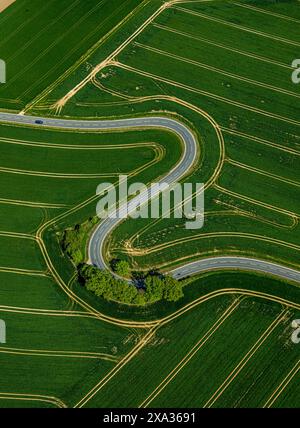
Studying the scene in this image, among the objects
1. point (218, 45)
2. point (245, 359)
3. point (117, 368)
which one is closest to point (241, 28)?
point (218, 45)

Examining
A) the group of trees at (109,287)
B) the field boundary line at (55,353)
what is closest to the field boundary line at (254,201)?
the group of trees at (109,287)

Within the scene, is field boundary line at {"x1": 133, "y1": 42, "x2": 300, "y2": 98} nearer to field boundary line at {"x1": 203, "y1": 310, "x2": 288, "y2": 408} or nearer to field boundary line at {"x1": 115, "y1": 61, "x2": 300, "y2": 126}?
field boundary line at {"x1": 115, "y1": 61, "x2": 300, "y2": 126}

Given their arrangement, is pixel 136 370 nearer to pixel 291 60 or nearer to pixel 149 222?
pixel 149 222

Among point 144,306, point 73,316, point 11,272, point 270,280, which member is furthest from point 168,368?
point 11,272

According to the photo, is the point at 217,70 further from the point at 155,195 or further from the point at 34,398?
the point at 34,398

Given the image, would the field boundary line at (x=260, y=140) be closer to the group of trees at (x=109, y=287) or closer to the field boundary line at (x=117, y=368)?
the group of trees at (x=109, y=287)

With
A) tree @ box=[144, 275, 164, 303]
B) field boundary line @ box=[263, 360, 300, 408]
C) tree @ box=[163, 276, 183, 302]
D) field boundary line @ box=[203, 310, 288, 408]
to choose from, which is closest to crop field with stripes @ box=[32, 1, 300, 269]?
tree @ box=[144, 275, 164, 303]
